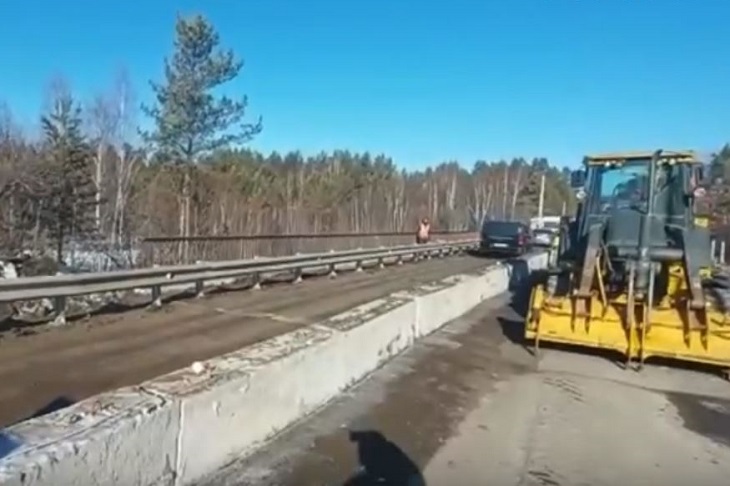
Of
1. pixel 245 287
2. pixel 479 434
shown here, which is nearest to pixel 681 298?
pixel 479 434

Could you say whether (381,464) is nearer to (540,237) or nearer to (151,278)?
(151,278)

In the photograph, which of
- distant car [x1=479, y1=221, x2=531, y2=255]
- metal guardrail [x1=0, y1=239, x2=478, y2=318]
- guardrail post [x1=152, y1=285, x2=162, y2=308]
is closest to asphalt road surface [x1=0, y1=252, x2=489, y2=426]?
guardrail post [x1=152, y1=285, x2=162, y2=308]

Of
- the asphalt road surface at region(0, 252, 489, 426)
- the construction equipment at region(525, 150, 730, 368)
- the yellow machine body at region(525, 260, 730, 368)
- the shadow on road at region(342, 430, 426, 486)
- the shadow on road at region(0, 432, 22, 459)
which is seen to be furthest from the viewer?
the construction equipment at region(525, 150, 730, 368)

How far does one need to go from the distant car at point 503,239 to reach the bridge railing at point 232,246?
643 centimetres

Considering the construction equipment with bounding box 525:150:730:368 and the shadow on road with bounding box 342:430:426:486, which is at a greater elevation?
the construction equipment with bounding box 525:150:730:368

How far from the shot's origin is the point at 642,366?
10141mm

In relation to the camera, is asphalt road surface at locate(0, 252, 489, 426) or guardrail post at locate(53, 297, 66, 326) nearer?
asphalt road surface at locate(0, 252, 489, 426)

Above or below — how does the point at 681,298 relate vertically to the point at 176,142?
below

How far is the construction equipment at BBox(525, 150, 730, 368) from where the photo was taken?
9.92 m

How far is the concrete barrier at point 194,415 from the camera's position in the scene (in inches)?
127

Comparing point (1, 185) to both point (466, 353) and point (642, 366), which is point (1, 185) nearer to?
point (466, 353)

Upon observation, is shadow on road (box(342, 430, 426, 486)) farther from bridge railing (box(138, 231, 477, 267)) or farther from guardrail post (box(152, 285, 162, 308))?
bridge railing (box(138, 231, 477, 267))

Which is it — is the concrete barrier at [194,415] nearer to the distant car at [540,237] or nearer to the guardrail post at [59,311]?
the guardrail post at [59,311]

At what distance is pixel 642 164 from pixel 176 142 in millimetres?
31483
